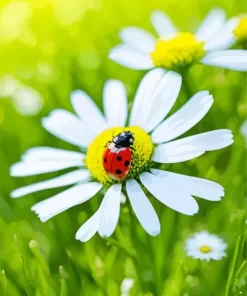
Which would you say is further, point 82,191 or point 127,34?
point 127,34

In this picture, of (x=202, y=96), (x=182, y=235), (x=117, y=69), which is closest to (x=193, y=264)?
(x=182, y=235)

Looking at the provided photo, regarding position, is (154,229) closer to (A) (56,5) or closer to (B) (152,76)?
(B) (152,76)

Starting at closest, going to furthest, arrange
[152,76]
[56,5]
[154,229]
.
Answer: [154,229] < [152,76] < [56,5]

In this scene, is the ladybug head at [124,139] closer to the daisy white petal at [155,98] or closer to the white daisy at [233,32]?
the daisy white petal at [155,98]

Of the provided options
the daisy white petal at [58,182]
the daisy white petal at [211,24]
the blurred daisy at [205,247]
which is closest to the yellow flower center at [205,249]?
the blurred daisy at [205,247]

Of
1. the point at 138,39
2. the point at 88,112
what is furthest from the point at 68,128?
the point at 138,39

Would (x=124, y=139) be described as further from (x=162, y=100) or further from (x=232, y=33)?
(x=232, y=33)
